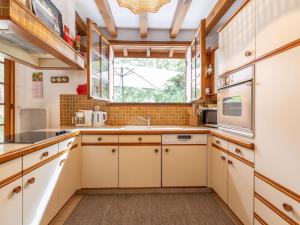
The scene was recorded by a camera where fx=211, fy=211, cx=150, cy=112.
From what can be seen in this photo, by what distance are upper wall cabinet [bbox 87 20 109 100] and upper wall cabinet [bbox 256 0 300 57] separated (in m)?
1.79

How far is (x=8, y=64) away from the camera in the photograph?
2.77 m

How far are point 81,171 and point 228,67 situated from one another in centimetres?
206

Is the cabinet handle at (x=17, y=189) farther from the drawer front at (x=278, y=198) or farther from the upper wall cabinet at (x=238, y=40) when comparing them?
the upper wall cabinet at (x=238, y=40)

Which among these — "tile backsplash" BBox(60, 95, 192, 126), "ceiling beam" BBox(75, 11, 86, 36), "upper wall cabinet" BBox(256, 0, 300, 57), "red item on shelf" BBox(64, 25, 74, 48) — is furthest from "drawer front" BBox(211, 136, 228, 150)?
"ceiling beam" BBox(75, 11, 86, 36)

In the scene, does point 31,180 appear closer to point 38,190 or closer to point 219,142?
point 38,190

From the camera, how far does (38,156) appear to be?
1564mm

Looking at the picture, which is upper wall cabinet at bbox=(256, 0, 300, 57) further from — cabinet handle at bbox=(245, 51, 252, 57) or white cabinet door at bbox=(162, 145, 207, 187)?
white cabinet door at bbox=(162, 145, 207, 187)

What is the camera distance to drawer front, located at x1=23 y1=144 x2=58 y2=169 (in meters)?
1.40

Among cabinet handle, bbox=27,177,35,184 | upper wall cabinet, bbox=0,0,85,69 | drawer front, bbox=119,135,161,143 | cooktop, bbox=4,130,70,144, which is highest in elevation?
upper wall cabinet, bbox=0,0,85,69

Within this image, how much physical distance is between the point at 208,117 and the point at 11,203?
8.16 feet

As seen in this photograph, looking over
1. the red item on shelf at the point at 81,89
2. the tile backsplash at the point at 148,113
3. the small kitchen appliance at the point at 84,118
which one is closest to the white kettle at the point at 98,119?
the small kitchen appliance at the point at 84,118

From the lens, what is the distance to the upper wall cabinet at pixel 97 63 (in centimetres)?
251

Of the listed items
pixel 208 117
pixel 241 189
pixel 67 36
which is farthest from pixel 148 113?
pixel 241 189

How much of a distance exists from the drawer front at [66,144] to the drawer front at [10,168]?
681mm
